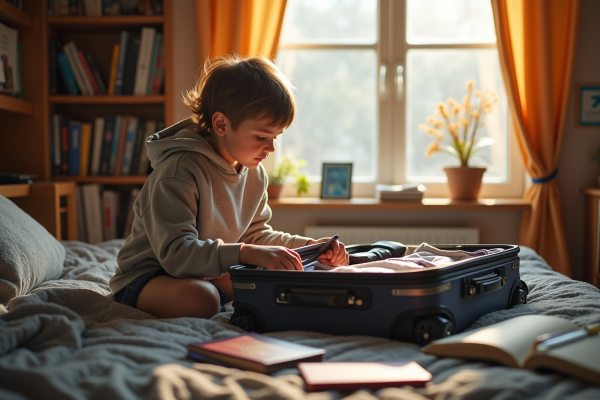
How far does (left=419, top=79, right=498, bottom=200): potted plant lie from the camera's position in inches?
107

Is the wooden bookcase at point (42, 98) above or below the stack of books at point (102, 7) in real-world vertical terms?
below

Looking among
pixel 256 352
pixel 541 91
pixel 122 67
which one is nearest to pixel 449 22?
pixel 541 91

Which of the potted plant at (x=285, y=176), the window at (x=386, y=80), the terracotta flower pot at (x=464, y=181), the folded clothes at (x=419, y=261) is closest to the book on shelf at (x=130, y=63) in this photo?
the window at (x=386, y=80)

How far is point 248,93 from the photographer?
4.72ft

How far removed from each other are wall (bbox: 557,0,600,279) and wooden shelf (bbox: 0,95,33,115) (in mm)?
2561

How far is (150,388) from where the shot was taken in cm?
81

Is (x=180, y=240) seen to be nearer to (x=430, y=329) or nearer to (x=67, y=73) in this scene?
(x=430, y=329)

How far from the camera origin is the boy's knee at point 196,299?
4.10 ft

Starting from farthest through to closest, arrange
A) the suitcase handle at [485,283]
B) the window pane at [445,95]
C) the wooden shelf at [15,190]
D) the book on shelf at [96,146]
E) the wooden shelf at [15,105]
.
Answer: the window pane at [445,95], the book on shelf at [96,146], the wooden shelf at [15,105], the wooden shelf at [15,190], the suitcase handle at [485,283]

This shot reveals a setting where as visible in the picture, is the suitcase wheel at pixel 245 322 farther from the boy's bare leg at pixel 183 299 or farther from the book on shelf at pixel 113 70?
the book on shelf at pixel 113 70

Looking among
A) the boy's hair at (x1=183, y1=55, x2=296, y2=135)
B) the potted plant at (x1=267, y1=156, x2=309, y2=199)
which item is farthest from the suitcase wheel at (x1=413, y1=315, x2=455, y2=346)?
the potted plant at (x1=267, y1=156, x2=309, y2=199)

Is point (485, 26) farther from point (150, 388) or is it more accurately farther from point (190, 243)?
point (150, 388)

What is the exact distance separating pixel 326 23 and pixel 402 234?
1151mm

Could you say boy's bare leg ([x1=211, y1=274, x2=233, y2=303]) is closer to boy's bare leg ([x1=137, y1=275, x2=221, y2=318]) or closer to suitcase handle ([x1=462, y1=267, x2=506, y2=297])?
boy's bare leg ([x1=137, y1=275, x2=221, y2=318])
